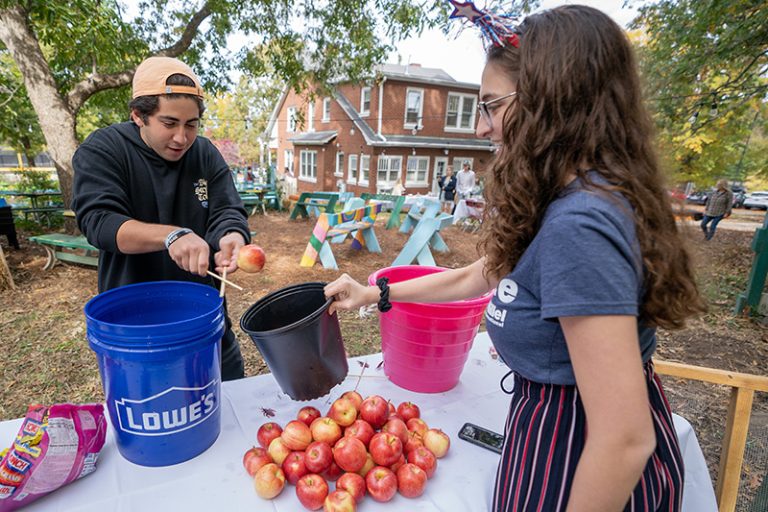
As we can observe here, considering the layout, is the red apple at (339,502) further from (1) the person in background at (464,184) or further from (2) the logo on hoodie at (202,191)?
(1) the person in background at (464,184)

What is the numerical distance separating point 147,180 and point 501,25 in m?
1.68

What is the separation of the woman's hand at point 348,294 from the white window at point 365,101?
19.7 metres

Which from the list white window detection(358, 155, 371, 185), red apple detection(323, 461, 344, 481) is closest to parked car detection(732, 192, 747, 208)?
white window detection(358, 155, 371, 185)

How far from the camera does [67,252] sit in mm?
6336

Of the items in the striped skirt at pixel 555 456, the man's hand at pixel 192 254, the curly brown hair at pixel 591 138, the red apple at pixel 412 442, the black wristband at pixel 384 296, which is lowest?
the red apple at pixel 412 442

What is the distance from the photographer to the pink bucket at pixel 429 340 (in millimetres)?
1635

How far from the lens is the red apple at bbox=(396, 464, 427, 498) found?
1.19 m

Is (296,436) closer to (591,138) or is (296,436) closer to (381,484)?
(381,484)

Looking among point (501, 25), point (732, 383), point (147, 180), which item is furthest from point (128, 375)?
point (732, 383)

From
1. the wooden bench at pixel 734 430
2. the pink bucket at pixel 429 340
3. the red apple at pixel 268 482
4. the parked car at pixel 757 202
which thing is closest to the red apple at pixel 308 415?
the red apple at pixel 268 482

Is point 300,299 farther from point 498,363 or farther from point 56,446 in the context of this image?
point 498,363

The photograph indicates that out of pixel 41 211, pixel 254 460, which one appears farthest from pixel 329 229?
pixel 41 211

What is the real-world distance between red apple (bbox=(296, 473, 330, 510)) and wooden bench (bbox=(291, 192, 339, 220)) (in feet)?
32.1

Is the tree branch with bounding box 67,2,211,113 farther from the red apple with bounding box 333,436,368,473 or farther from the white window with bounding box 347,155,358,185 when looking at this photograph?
the white window with bounding box 347,155,358,185
